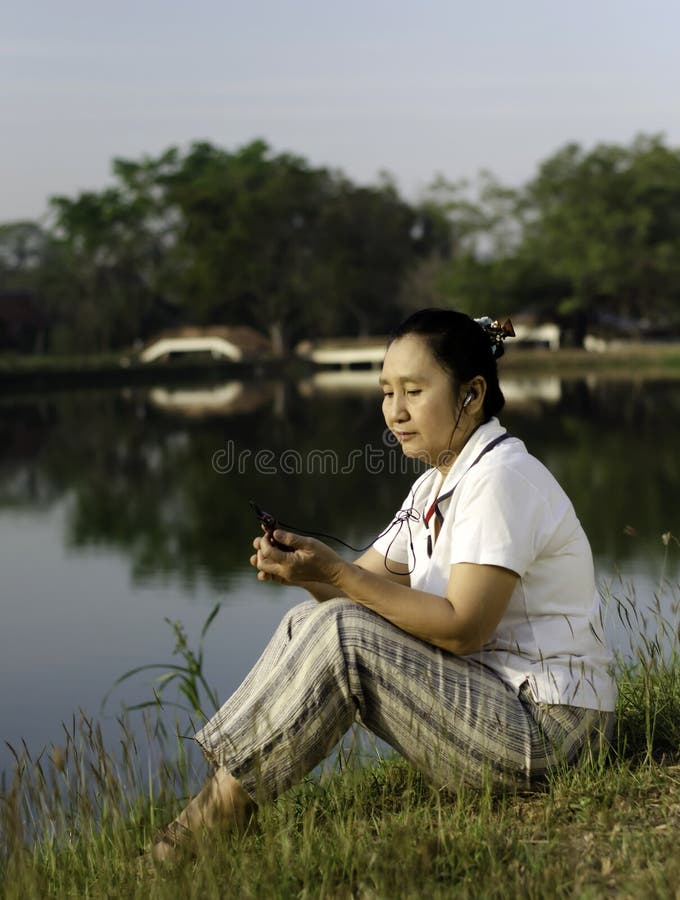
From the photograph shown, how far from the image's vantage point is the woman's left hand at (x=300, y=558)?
7.60 ft

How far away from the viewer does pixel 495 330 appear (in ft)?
8.43

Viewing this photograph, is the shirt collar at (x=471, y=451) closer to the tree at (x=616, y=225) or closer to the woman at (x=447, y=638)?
the woman at (x=447, y=638)

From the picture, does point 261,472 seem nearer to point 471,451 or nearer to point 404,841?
point 471,451

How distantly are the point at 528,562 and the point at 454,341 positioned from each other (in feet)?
1.55

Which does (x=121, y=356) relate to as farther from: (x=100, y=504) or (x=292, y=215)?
(x=100, y=504)

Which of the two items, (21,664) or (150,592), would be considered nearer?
(21,664)


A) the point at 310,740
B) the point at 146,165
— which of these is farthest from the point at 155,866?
the point at 146,165

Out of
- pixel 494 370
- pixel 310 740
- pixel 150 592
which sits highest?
pixel 494 370

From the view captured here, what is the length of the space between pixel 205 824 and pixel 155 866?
0.12 meters

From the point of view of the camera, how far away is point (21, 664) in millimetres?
6398

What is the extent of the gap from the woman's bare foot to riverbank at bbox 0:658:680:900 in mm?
38

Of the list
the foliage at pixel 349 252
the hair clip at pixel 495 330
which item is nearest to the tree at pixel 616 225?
the foliage at pixel 349 252

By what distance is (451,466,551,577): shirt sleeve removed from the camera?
226 centimetres

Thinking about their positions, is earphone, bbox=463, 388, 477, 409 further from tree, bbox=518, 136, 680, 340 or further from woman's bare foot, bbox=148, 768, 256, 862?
tree, bbox=518, 136, 680, 340
